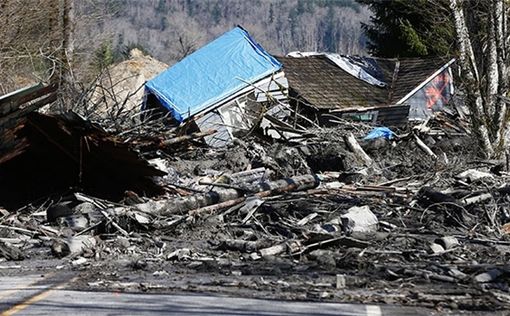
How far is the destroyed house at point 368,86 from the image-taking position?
97.5 ft

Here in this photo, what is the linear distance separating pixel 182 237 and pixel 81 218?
4.83 feet

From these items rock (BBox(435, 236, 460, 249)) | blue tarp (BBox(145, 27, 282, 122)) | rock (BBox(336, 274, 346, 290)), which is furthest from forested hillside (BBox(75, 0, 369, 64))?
rock (BBox(336, 274, 346, 290))

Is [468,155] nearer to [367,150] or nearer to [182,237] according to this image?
[367,150]

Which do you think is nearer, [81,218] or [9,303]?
[9,303]

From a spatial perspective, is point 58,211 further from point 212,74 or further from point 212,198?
point 212,74

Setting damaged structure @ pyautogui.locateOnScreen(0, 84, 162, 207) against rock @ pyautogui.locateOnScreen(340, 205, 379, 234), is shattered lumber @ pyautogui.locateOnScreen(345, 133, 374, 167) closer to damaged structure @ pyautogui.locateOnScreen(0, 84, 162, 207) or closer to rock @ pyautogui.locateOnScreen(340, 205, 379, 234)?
damaged structure @ pyautogui.locateOnScreen(0, 84, 162, 207)

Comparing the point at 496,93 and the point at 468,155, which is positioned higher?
the point at 496,93

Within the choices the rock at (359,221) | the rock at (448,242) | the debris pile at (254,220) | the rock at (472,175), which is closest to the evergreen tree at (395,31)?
the debris pile at (254,220)

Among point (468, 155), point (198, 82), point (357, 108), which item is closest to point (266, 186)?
point (468, 155)

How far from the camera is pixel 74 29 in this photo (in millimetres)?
31984

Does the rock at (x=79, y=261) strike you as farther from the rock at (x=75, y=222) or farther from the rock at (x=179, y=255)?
the rock at (x=75, y=222)

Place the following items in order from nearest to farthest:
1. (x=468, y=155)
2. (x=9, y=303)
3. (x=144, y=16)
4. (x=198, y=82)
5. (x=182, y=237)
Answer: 1. (x=9, y=303)
2. (x=182, y=237)
3. (x=468, y=155)
4. (x=198, y=82)
5. (x=144, y=16)

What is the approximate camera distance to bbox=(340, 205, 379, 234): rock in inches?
446

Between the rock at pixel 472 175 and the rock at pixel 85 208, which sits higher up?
the rock at pixel 85 208
